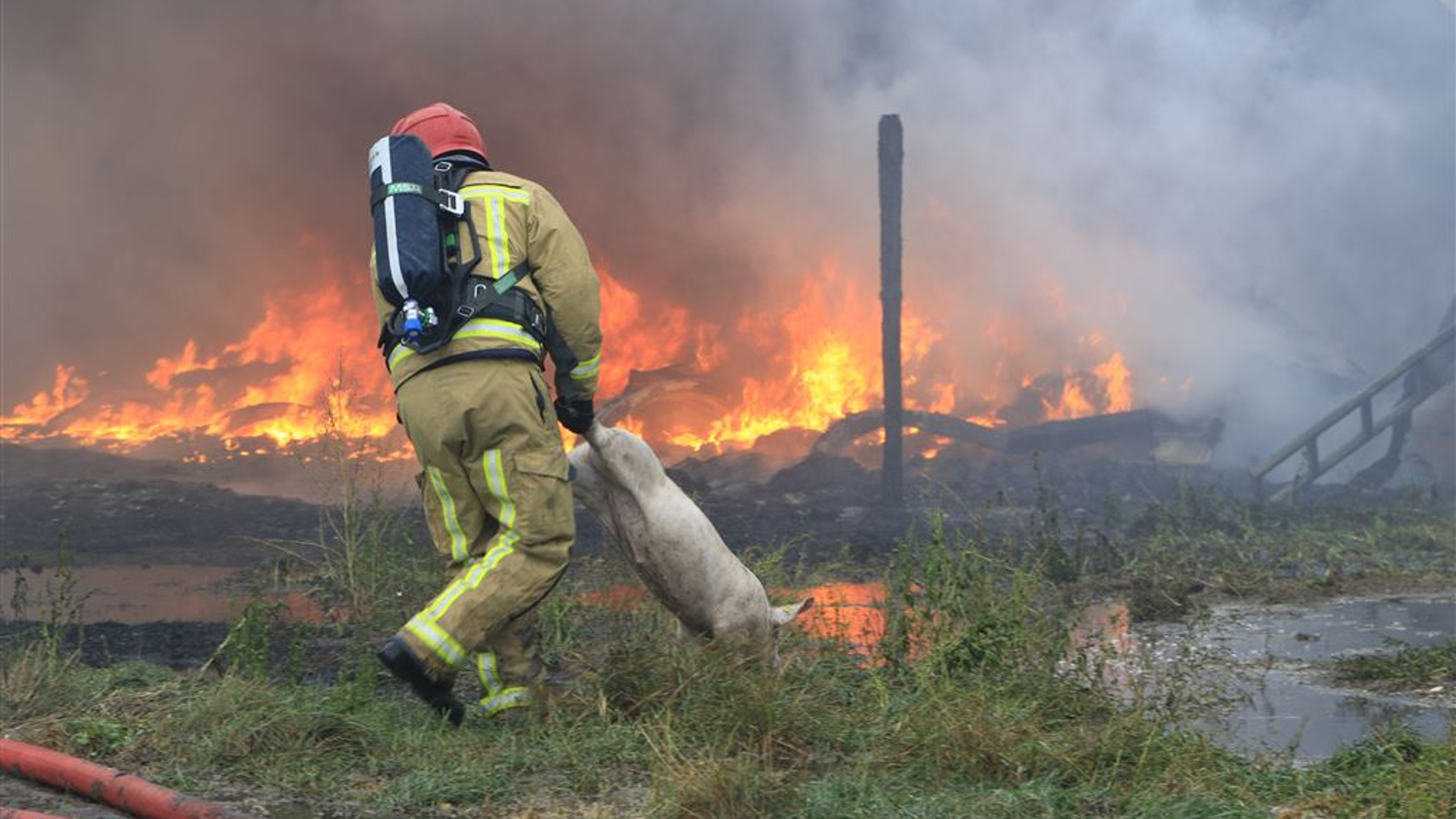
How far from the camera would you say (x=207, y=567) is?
9.72m

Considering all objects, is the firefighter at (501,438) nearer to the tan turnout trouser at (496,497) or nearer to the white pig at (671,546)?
the tan turnout trouser at (496,497)

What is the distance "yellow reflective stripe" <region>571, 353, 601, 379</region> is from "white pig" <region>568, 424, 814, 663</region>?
0.19 metres

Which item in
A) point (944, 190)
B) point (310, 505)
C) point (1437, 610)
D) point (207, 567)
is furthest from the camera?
point (944, 190)

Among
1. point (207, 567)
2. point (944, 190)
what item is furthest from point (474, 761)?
point (944, 190)

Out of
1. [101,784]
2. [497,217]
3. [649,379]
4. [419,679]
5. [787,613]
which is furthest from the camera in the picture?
[649,379]

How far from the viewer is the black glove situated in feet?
15.2

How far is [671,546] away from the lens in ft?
15.5

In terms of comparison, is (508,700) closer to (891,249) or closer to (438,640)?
(438,640)

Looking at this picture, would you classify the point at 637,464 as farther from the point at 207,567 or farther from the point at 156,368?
the point at 156,368

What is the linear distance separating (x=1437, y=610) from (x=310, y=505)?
8934 mm

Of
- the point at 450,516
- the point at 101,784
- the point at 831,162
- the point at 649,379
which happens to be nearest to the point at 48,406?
the point at 649,379

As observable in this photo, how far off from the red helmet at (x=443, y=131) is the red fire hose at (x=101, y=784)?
7.11 feet

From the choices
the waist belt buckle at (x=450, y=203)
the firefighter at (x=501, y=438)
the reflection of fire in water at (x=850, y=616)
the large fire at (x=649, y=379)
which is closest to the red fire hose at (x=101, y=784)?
the firefighter at (x=501, y=438)

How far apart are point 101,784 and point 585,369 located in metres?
1.88
